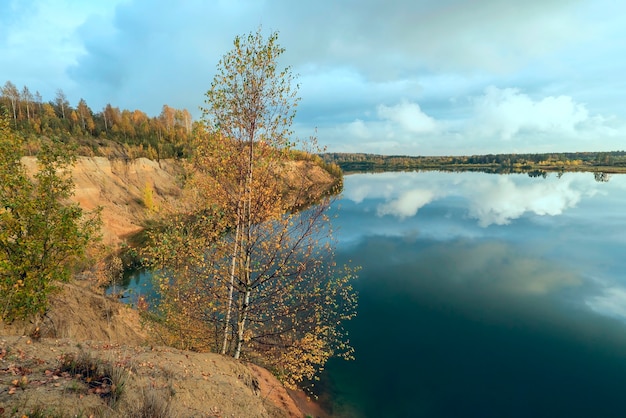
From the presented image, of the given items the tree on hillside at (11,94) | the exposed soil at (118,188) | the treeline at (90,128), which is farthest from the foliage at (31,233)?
the tree on hillside at (11,94)

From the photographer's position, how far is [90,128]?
313ft

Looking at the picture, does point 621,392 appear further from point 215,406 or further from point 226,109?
point 226,109

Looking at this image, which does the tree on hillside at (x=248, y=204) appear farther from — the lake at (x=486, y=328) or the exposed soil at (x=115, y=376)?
the lake at (x=486, y=328)

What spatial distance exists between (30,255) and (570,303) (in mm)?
42271

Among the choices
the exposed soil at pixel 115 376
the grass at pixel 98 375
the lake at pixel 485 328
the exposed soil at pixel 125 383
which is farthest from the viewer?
the lake at pixel 485 328

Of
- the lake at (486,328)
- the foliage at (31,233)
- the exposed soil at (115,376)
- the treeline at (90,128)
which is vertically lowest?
the lake at (486,328)

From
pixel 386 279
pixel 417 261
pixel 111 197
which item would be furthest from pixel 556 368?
pixel 111 197

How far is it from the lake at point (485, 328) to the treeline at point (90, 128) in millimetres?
57214

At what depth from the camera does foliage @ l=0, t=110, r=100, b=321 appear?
1143 centimetres

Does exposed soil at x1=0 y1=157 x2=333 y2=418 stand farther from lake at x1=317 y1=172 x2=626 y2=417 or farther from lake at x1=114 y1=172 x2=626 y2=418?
lake at x1=317 y1=172 x2=626 y2=417

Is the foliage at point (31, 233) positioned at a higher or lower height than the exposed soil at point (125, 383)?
higher

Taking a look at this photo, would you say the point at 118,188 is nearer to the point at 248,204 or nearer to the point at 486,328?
the point at 248,204

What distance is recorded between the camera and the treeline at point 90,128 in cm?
7875

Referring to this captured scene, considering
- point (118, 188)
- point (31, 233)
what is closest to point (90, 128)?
point (118, 188)
